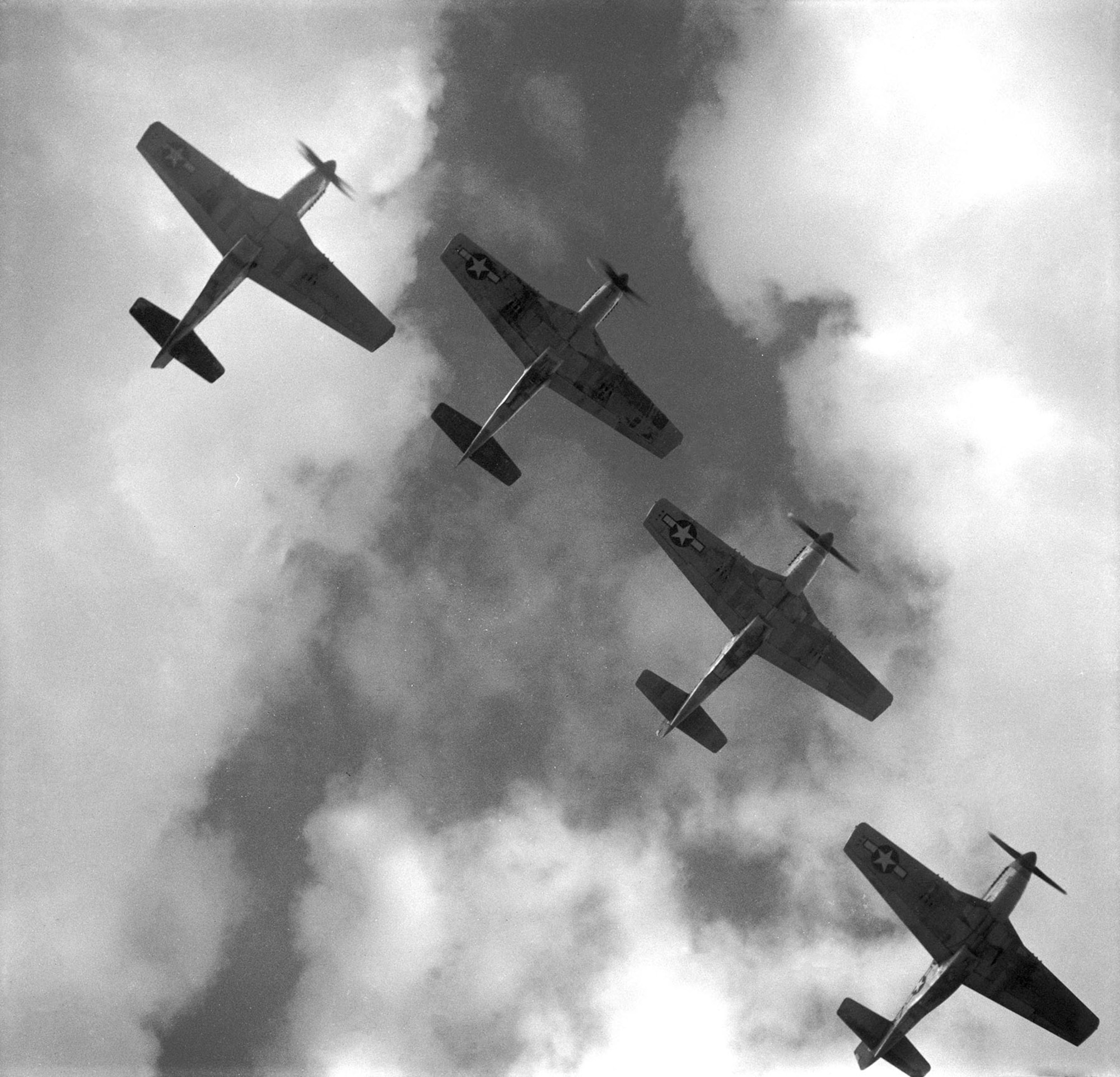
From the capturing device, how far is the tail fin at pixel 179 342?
168 feet

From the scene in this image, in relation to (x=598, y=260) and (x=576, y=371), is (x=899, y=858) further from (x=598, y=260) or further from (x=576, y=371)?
(x=598, y=260)

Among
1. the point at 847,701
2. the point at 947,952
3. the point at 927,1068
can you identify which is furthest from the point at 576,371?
the point at 927,1068

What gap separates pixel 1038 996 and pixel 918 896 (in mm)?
8338

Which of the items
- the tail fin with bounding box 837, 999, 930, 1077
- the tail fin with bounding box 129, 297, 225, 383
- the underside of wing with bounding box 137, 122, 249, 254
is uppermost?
the underside of wing with bounding box 137, 122, 249, 254

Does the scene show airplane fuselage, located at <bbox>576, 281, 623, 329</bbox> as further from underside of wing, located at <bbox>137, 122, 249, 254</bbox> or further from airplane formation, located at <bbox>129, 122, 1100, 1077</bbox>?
underside of wing, located at <bbox>137, 122, 249, 254</bbox>

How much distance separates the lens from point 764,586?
5328 cm

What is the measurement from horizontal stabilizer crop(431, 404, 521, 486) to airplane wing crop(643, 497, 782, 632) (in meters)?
8.70

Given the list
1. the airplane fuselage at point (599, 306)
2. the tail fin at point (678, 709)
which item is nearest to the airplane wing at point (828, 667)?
the tail fin at point (678, 709)

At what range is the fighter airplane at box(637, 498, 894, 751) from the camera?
5309cm

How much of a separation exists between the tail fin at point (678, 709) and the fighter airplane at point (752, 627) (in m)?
0.04

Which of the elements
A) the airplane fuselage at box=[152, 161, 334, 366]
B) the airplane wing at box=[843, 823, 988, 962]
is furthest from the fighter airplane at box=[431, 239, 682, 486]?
the airplane wing at box=[843, 823, 988, 962]

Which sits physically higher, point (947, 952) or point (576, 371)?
point (576, 371)

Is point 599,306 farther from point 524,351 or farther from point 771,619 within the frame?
point 771,619

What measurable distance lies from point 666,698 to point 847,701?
33.7ft
